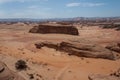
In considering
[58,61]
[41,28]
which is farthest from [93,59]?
[41,28]

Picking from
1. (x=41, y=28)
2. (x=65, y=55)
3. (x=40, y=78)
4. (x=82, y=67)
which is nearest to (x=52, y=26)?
(x=41, y=28)

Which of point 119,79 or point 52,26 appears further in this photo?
point 52,26

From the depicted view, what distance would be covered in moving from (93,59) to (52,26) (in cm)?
2750

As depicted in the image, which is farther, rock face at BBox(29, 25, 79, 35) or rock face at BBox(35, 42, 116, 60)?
rock face at BBox(29, 25, 79, 35)

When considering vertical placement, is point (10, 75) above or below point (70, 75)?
above

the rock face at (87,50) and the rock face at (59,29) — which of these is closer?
the rock face at (87,50)

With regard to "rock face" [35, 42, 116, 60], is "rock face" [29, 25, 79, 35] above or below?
below

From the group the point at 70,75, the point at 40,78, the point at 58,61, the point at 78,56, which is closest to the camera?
the point at 40,78

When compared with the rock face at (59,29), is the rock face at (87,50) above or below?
above

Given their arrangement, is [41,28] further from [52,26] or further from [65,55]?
[65,55]

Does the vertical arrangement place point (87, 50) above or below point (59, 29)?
above

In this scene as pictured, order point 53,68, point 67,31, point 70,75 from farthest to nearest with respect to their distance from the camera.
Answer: point 67,31 < point 53,68 < point 70,75

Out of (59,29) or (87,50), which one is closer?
(87,50)

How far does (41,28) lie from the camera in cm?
4994
